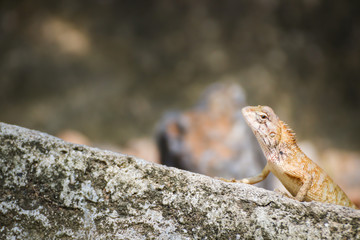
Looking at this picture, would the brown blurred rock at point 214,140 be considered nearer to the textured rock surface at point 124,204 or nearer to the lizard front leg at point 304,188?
the lizard front leg at point 304,188

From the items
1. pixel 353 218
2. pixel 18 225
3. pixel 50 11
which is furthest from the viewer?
pixel 50 11

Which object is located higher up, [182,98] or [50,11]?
[50,11]

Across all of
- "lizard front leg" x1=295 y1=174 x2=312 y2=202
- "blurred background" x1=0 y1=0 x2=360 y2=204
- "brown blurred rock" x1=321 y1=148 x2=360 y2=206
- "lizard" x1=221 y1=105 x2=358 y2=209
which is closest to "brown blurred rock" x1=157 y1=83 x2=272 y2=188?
"brown blurred rock" x1=321 y1=148 x2=360 y2=206

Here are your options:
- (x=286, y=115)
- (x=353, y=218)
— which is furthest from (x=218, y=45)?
(x=353, y=218)

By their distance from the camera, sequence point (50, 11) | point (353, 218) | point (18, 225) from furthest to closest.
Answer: point (50, 11)
point (353, 218)
point (18, 225)

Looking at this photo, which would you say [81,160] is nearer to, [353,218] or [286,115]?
[353,218]

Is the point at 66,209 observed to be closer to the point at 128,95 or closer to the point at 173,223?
the point at 173,223

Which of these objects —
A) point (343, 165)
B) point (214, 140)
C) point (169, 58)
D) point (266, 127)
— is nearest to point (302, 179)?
point (266, 127)

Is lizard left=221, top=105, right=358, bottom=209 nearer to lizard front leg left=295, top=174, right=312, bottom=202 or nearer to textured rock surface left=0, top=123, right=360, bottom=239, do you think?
lizard front leg left=295, top=174, right=312, bottom=202

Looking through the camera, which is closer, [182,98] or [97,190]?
[97,190]

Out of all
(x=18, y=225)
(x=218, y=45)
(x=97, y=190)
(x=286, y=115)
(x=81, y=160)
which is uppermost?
(x=218, y=45)
